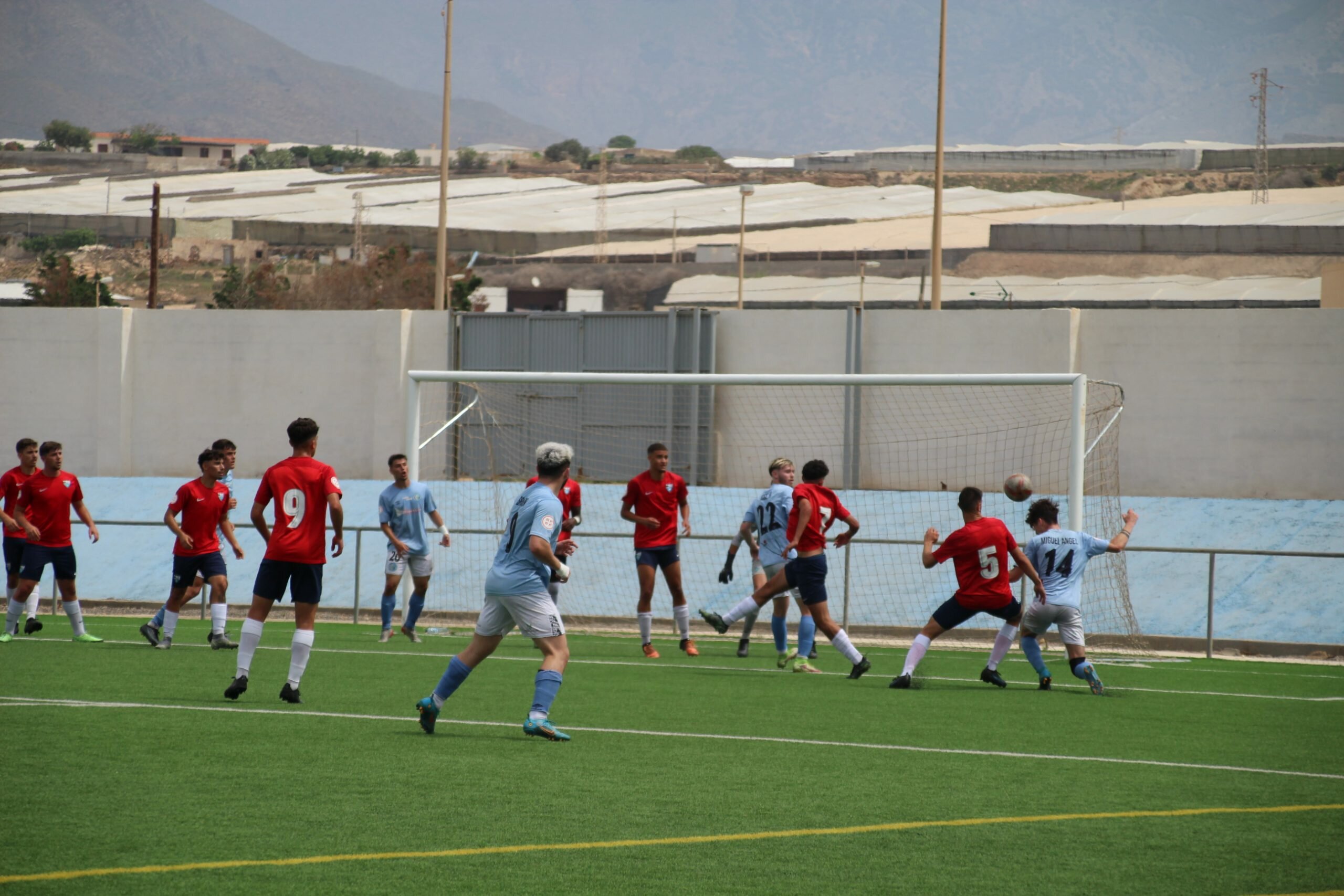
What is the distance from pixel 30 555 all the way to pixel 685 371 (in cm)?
1694

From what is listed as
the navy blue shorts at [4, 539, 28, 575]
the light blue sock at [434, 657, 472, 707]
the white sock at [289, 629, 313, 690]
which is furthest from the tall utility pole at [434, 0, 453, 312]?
the light blue sock at [434, 657, 472, 707]

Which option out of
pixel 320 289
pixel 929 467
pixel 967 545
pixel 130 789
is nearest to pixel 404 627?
pixel 967 545

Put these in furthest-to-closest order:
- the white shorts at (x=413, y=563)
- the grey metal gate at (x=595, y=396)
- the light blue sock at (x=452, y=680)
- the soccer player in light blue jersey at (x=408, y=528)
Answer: the grey metal gate at (x=595, y=396)
the white shorts at (x=413, y=563)
the soccer player in light blue jersey at (x=408, y=528)
the light blue sock at (x=452, y=680)

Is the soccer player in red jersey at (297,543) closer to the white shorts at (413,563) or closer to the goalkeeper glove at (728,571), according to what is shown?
the goalkeeper glove at (728,571)

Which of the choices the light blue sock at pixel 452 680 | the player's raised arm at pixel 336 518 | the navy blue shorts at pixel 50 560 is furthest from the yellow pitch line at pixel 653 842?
the navy blue shorts at pixel 50 560

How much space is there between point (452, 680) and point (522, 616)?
2.00 ft

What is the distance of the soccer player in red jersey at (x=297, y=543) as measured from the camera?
9750 millimetres

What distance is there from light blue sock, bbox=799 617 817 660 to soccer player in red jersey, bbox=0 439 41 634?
299 inches

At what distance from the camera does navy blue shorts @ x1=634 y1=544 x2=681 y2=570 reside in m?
14.7

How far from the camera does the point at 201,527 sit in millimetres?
13312

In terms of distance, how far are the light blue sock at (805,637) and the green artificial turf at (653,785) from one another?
3.12 feet

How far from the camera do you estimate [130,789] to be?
6590mm

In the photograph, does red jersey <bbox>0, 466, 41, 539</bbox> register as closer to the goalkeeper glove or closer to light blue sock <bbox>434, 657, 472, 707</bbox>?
the goalkeeper glove

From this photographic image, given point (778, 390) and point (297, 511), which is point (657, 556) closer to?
point (297, 511)
